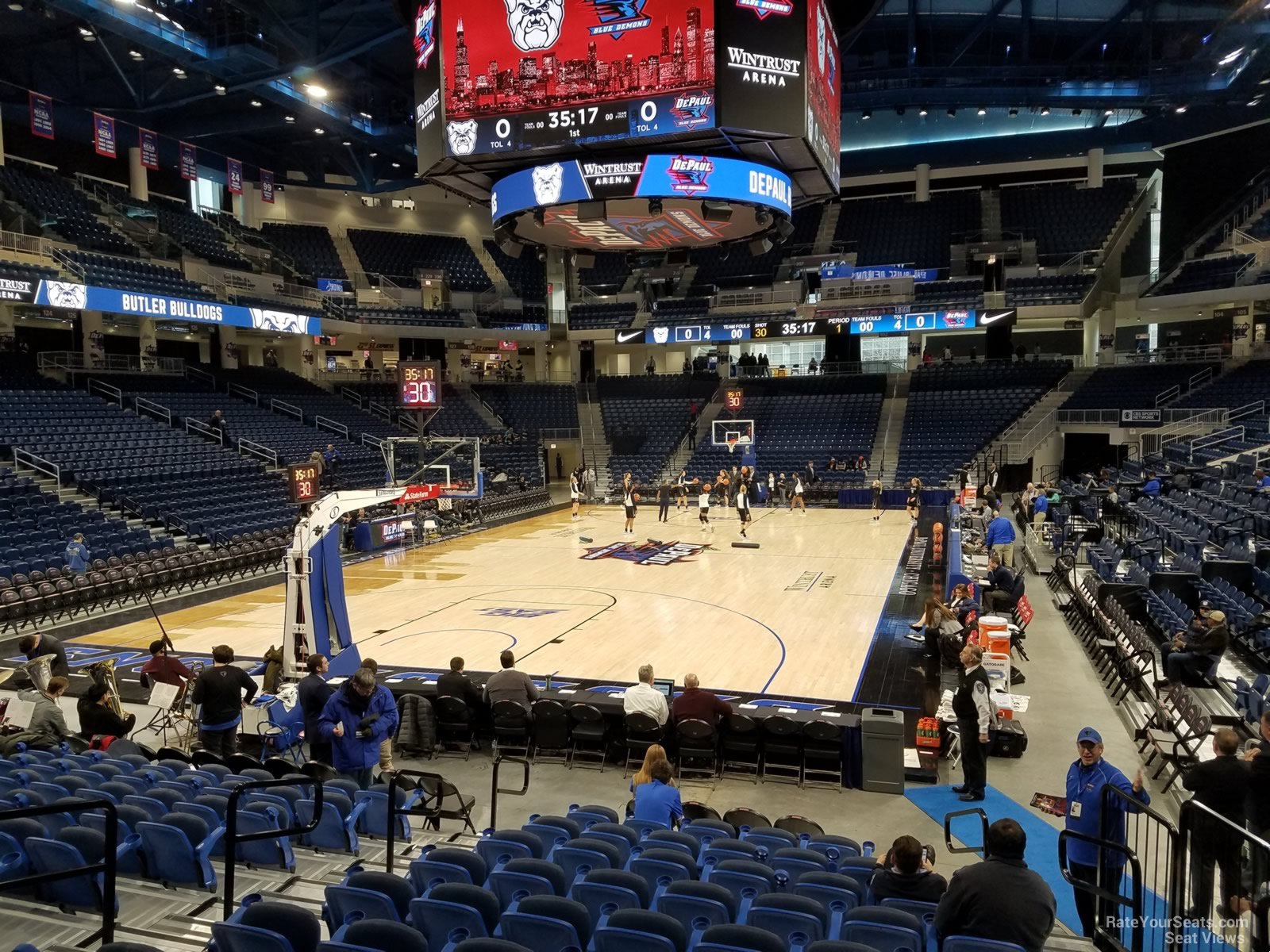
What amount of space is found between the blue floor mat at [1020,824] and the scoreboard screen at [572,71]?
10464mm

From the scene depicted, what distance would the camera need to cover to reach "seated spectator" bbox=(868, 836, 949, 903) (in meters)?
4.45

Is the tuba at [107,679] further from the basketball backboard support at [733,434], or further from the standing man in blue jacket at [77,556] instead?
the basketball backboard support at [733,434]

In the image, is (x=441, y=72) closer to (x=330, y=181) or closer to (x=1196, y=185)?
(x=330, y=181)

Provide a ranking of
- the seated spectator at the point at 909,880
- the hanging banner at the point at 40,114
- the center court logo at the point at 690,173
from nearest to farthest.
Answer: the seated spectator at the point at 909,880
the center court logo at the point at 690,173
the hanging banner at the point at 40,114

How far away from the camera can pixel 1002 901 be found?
12.7ft

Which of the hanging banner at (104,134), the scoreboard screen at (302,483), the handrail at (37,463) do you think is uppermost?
the hanging banner at (104,134)

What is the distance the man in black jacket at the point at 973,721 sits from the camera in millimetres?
7680

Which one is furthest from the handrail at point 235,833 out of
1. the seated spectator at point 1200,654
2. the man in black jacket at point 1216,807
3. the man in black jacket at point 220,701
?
the seated spectator at point 1200,654

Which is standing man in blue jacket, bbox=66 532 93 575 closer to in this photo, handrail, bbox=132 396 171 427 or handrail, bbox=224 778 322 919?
handrail, bbox=132 396 171 427

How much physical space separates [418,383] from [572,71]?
7624 millimetres

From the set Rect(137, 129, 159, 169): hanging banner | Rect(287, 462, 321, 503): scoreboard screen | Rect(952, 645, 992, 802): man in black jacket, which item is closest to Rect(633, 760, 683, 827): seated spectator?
Rect(952, 645, 992, 802): man in black jacket

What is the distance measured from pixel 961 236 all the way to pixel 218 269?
31.9 metres

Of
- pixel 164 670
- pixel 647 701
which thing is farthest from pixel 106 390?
pixel 647 701

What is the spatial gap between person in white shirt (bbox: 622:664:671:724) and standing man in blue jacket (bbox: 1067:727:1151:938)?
13.2 ft
